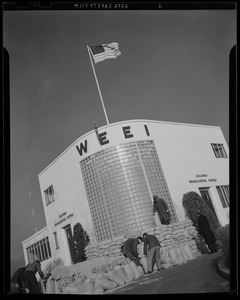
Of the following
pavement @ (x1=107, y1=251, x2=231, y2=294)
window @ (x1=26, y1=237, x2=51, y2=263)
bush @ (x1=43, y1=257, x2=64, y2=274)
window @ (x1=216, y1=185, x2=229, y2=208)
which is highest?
window @ (x1=216, y1=185, x2=229, y2=208)

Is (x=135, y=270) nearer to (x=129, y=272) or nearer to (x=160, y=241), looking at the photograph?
(x=129, y=272)

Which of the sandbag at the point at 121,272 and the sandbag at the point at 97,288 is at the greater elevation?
the sandbag at the point at 121,272

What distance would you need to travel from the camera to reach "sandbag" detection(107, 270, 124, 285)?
390cm

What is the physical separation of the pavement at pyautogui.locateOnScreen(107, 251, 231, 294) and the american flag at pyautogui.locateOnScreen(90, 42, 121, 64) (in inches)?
89.7

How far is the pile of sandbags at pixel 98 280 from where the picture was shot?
12.7 feet

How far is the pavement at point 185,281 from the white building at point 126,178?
48 cm

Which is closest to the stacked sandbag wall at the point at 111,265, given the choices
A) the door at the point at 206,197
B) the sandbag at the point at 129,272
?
the sandbag at the point at 129,272

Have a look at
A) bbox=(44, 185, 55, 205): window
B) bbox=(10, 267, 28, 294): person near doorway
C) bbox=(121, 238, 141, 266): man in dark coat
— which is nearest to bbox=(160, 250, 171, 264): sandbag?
bbox=(121, 238, 141, 266): man in dark coat

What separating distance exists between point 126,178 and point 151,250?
77 centimetres

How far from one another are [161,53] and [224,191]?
5.27ft

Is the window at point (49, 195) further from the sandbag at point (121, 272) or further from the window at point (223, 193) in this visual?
the window at point (223, 193)

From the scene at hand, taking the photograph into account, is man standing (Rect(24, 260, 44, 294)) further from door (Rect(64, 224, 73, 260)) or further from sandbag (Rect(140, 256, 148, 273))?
sandbag (Rect(140, 256, 148, 273))
